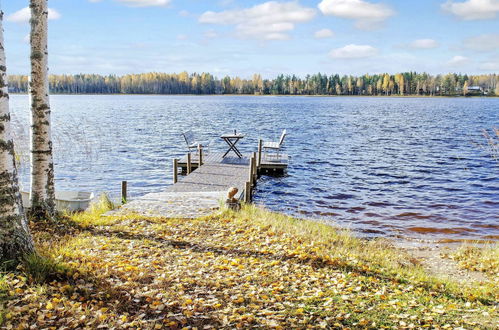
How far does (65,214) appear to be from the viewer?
9.28 meters

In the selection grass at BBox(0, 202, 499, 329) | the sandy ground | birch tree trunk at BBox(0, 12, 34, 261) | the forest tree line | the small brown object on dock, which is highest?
the forest tree line

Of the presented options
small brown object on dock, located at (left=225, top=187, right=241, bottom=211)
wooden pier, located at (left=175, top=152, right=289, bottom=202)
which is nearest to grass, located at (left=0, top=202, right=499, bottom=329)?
small brown object on dock, located at (left=225, top=187, right=241, bottom=211)

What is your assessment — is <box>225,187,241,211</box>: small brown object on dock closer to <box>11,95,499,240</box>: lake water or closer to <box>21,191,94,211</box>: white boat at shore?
<box>21,191,94,211</box>: white boat at shore

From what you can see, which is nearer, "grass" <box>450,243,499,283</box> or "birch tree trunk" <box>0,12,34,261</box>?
"birch tree trunk" <box>0,12,34,261</box>

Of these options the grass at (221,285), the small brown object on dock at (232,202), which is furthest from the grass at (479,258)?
the small brown object on dock at (232,202)

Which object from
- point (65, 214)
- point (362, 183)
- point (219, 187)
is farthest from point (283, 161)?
point (65, 214)

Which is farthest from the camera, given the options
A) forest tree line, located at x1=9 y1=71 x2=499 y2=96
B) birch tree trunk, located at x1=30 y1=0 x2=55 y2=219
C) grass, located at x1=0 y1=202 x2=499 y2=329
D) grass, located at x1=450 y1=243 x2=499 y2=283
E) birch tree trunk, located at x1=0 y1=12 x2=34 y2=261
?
forest tree line, located at x1=9 y1=71 x2=499 y2=96

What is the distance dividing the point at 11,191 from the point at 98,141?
29230 mm

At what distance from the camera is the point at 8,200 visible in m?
5.71

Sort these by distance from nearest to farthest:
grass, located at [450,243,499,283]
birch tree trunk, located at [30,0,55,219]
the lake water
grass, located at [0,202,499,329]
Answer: grass, located at [0,202,499,329] → birch tree trunk, located at [30,0,55,219] → grass, located at [450,243,499,283] → the lake water

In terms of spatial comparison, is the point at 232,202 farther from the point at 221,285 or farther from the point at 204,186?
the point at 221,285

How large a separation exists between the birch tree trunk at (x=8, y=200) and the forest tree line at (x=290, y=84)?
17438cm

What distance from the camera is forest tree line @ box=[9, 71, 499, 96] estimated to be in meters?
168

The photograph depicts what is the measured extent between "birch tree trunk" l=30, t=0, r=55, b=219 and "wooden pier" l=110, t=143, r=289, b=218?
7.47ft
